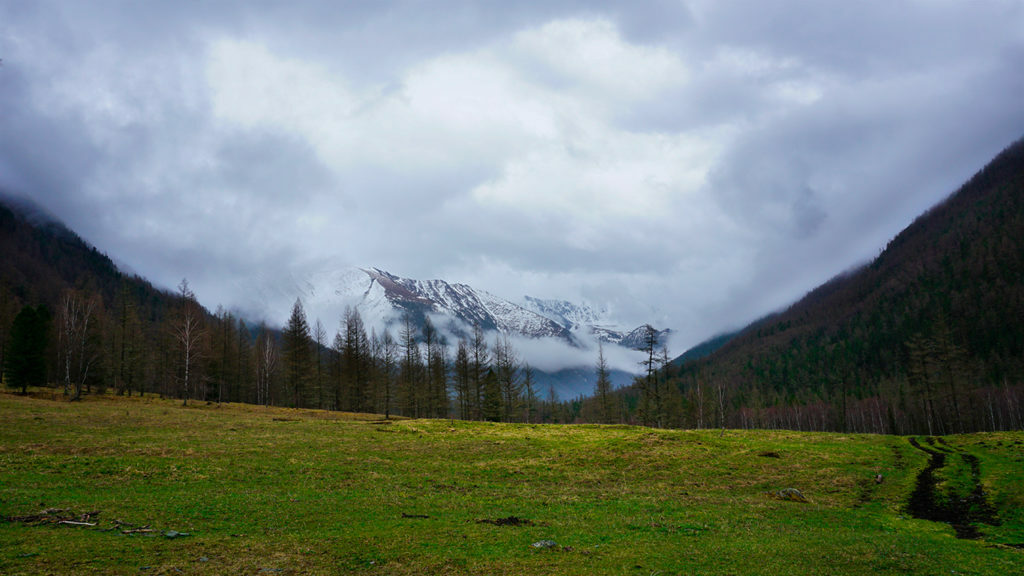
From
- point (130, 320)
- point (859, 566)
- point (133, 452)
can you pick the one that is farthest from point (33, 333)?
point (859, 566)

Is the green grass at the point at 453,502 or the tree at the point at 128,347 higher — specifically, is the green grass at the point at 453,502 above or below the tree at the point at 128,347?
below

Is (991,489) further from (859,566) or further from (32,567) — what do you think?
(32,567)

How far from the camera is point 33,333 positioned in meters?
68.8

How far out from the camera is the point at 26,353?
66.8m

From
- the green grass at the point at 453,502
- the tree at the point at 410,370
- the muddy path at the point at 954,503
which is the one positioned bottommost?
the muddy path at the point at 954,503

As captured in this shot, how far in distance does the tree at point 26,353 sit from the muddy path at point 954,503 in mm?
93445

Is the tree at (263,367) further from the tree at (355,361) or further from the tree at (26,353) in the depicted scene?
the tree at (26,353)

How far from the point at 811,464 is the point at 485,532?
32.9 metres

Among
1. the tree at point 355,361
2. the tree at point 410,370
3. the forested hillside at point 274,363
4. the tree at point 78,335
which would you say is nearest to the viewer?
the tree at point 78,335

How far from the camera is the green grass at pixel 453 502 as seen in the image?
14.8 meters

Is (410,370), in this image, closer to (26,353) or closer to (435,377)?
(435,377)

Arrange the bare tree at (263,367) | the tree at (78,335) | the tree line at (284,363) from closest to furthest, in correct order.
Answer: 1. the tree at (78,335)
2. the tree line at (284,363)
3. the bare tree at (263,367)

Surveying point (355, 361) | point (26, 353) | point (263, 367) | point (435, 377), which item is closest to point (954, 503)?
point (355, 361)

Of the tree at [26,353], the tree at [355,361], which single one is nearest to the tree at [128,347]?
the tree at [26,353]
